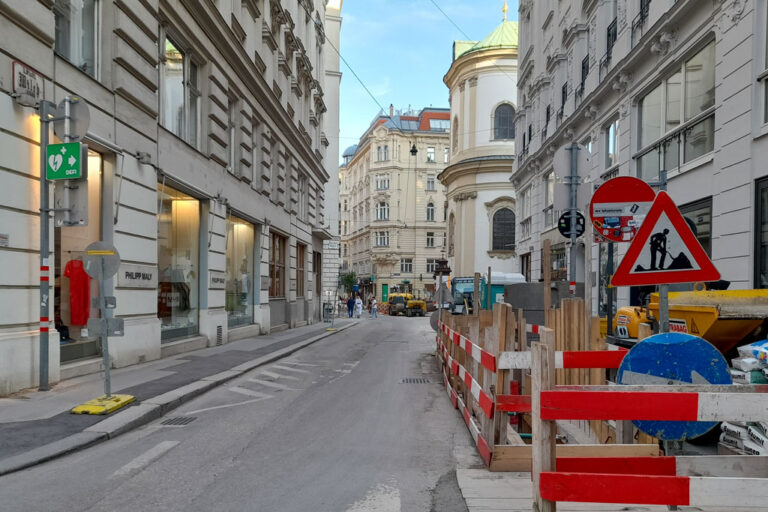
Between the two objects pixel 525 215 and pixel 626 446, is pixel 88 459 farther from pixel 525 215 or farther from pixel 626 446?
pixel 525 215

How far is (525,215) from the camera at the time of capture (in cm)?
3020

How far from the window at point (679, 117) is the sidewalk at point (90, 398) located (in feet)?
34.1

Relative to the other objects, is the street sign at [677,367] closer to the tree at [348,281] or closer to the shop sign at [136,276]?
the shop sign at [136,276]

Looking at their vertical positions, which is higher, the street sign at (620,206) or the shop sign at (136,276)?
the street sign at (620,206)

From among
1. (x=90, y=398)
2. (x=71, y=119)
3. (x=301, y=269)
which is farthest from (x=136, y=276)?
(x=301, y=269)

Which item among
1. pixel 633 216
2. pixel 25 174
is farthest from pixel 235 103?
pixel 633 216

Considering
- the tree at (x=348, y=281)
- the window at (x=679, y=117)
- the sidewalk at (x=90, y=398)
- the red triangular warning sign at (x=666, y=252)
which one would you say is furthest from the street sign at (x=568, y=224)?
the tree at (x=348, y=281)

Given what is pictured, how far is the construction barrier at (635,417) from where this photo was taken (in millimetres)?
2719

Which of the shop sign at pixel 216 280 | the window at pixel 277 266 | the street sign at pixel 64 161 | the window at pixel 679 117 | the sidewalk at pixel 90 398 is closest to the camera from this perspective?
the sidewalk at pixel 90 398

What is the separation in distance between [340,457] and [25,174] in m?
6.24

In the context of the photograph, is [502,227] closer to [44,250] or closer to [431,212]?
[431,212]

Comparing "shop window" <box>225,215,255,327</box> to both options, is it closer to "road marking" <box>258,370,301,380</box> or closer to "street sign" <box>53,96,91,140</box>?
"road marking" <box>258,370,301,380</box>

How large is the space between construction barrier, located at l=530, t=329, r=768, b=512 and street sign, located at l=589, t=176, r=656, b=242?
12.7ft

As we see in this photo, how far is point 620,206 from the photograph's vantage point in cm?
679
